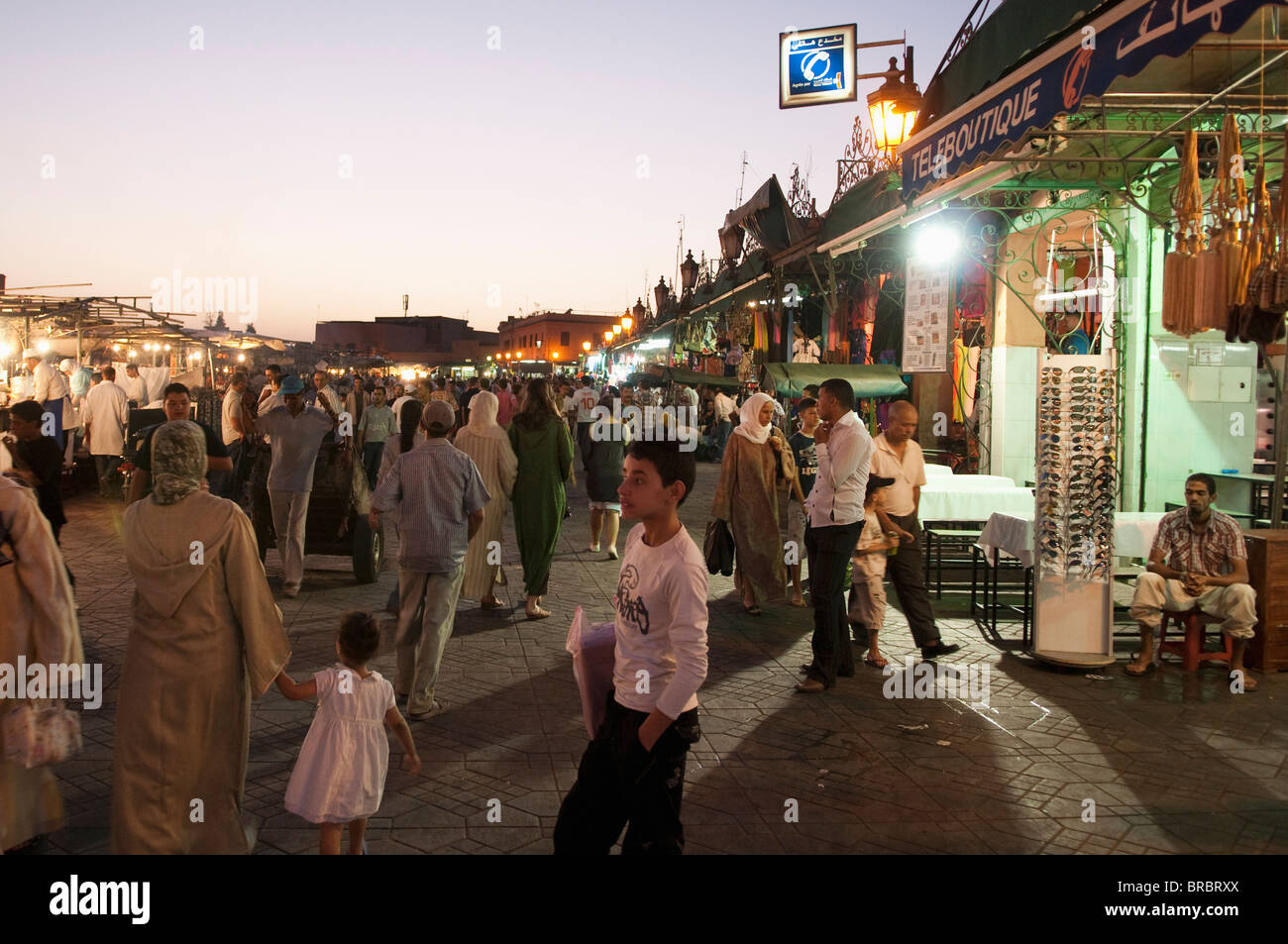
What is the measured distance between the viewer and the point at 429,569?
5918 mm

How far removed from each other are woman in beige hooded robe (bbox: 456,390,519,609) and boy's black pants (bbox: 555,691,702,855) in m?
5.13

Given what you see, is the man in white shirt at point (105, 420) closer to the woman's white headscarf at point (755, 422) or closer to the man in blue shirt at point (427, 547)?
the woman's white headscarf at point (755, 422)

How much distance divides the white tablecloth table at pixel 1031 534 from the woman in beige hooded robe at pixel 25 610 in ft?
21.8

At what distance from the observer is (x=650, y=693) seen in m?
3.25

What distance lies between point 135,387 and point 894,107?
14.7 m

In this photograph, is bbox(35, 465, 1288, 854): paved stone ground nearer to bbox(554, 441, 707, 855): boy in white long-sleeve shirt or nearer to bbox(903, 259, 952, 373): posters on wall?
bbox(554, 441, 707, 855): boy in white long-sleeve shirt

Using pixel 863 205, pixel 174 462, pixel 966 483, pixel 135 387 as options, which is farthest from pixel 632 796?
pixel 135 387

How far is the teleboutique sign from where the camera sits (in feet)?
15.4

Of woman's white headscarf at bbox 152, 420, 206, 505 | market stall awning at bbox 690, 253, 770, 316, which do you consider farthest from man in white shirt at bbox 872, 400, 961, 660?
market stall awning at bbox 690, 253, 770, 316

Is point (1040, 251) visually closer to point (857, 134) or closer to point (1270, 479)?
point (1270, 479)

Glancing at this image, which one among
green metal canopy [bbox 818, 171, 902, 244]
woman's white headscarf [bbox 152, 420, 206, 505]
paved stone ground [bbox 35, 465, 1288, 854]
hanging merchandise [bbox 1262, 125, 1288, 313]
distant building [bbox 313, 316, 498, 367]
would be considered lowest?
paved stone ground [bbox 35, 465, 1288, 854]

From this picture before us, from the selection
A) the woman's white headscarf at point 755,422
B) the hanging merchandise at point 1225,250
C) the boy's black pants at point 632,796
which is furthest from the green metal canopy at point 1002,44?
the boy's black pants at point 632,796

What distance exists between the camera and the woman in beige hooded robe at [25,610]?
3682 mm
